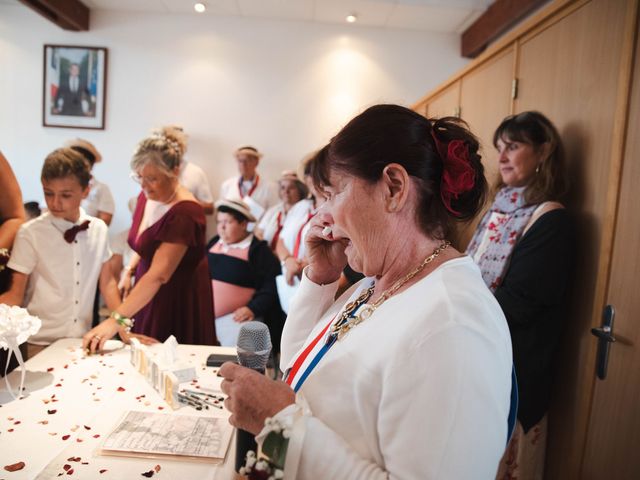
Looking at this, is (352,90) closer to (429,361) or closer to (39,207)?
(39,207)

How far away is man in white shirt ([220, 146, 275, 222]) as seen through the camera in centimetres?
530

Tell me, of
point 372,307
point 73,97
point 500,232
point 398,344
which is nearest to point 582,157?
point 500,232

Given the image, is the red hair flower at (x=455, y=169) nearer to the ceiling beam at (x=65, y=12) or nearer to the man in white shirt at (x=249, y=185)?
the man in white shirt at (x=249, y=185)

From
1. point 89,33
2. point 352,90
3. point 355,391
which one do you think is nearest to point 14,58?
point 89,33

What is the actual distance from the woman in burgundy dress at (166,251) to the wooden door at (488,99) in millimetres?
1414

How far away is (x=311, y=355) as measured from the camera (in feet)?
3.42

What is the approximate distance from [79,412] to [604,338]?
5.71 feet

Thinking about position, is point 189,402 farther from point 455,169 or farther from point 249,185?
point 249,185

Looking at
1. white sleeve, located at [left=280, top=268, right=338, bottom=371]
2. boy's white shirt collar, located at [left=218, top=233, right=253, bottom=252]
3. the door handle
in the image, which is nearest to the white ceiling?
boy's white shirt collar, located at [left=218, top=233, right=253, bottom=252]

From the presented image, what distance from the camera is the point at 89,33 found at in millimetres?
5414

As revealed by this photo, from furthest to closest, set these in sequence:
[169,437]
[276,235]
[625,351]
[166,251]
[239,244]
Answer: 1. [276,235]
2. [239,244]
3. [166,251]
4. [625,351]
5. [169,437]

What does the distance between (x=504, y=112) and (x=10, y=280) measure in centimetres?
256

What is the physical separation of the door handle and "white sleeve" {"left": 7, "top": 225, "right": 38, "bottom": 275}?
2130 mm

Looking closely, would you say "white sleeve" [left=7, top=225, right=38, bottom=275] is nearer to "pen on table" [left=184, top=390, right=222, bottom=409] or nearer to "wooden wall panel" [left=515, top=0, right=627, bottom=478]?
"pen on table" [left=184, top=390, right=222, bottom=409]
